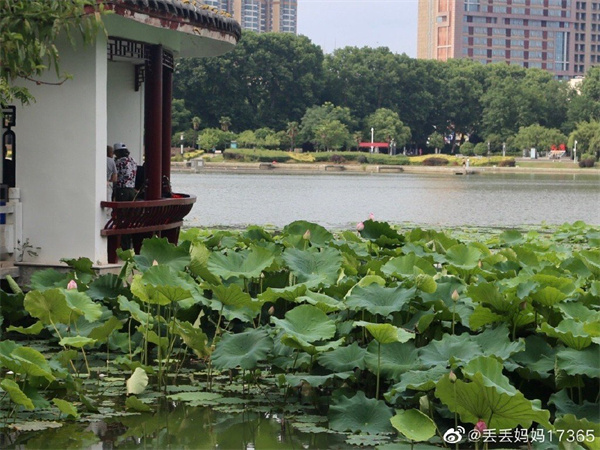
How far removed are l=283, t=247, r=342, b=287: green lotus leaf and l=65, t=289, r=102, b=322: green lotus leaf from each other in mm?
1227

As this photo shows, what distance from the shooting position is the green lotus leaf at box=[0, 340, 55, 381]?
4613 millimetres

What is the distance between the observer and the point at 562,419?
165 inches

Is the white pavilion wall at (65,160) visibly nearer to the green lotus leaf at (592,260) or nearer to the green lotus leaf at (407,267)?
the green lotus leaf at (407,267)

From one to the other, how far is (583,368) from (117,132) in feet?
24.2

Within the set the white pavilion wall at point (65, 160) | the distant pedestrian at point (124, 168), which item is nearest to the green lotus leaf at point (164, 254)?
the white pavilion wall at point (65, 160)

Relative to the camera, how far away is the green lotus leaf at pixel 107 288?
250 inches

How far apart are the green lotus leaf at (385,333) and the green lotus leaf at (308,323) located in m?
0.24

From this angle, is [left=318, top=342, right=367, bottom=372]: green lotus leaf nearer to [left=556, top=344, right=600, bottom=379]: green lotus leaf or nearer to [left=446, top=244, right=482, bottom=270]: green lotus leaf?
[left=556, top=344, right=600, bottom=379]: green lotus leaf

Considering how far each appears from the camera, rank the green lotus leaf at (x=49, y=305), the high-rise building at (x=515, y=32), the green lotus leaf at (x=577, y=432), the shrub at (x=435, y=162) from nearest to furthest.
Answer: the green lotus leaf at (x=577, y=432) → the green lotus leaf at (x=49, y=305) → the shrub at (x=435, y=162) → the high-rise building at (x=515, y=32)

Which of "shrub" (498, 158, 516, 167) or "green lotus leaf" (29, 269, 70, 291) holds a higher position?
"shrub" (498, 158, 516, 167)

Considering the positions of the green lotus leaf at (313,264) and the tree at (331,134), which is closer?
the green lotus leaf at (313,264)

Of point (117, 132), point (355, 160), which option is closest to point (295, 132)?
point (355, 160)

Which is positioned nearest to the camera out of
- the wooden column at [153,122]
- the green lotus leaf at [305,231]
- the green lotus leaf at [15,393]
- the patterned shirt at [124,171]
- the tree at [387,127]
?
the green lotus leaf at [15,393]

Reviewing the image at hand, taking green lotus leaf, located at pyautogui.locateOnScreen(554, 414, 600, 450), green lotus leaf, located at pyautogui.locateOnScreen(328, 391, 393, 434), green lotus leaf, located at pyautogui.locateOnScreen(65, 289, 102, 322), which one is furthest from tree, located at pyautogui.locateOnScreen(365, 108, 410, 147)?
green lotus leaf, located at pyautogui.locateOnScreen(554, 414, 600, 450)
